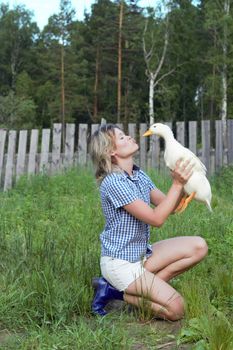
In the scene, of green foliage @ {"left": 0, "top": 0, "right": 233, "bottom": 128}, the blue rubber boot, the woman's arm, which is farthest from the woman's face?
green foliage @ {"left": 0, "top": 0, "right": 233, "bottom": 128}

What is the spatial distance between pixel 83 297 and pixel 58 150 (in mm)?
6941

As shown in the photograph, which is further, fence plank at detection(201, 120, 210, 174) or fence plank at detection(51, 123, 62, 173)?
fence plank at detection(201, 120, 210, 174)

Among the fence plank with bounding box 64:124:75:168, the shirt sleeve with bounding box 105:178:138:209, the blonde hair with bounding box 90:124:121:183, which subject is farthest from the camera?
the fence plank with bounding box 64:124:75:168

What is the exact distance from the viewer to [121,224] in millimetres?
3230

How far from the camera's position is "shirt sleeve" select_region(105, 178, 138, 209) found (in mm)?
3145

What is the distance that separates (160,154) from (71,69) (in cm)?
2095

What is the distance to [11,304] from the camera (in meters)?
3.04

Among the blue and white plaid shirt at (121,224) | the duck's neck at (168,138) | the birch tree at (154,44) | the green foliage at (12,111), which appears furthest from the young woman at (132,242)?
the birch tree at (154,44)

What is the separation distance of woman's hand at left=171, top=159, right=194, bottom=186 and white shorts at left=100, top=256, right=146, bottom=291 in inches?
22.1

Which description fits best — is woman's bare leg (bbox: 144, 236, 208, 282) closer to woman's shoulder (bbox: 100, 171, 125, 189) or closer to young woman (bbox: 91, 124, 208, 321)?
young woman (bbox: 91, 124, 208, 321)

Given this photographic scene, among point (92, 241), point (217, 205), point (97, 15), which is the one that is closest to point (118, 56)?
point (97, 15)

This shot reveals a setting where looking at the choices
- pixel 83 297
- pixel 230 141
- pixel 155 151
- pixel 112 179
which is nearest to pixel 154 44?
pixel 230 141

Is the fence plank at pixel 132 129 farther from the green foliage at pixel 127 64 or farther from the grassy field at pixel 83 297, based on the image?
the green foliage at pixel 127 64

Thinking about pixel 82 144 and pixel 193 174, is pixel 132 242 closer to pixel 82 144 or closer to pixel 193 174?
pixel 193 174
